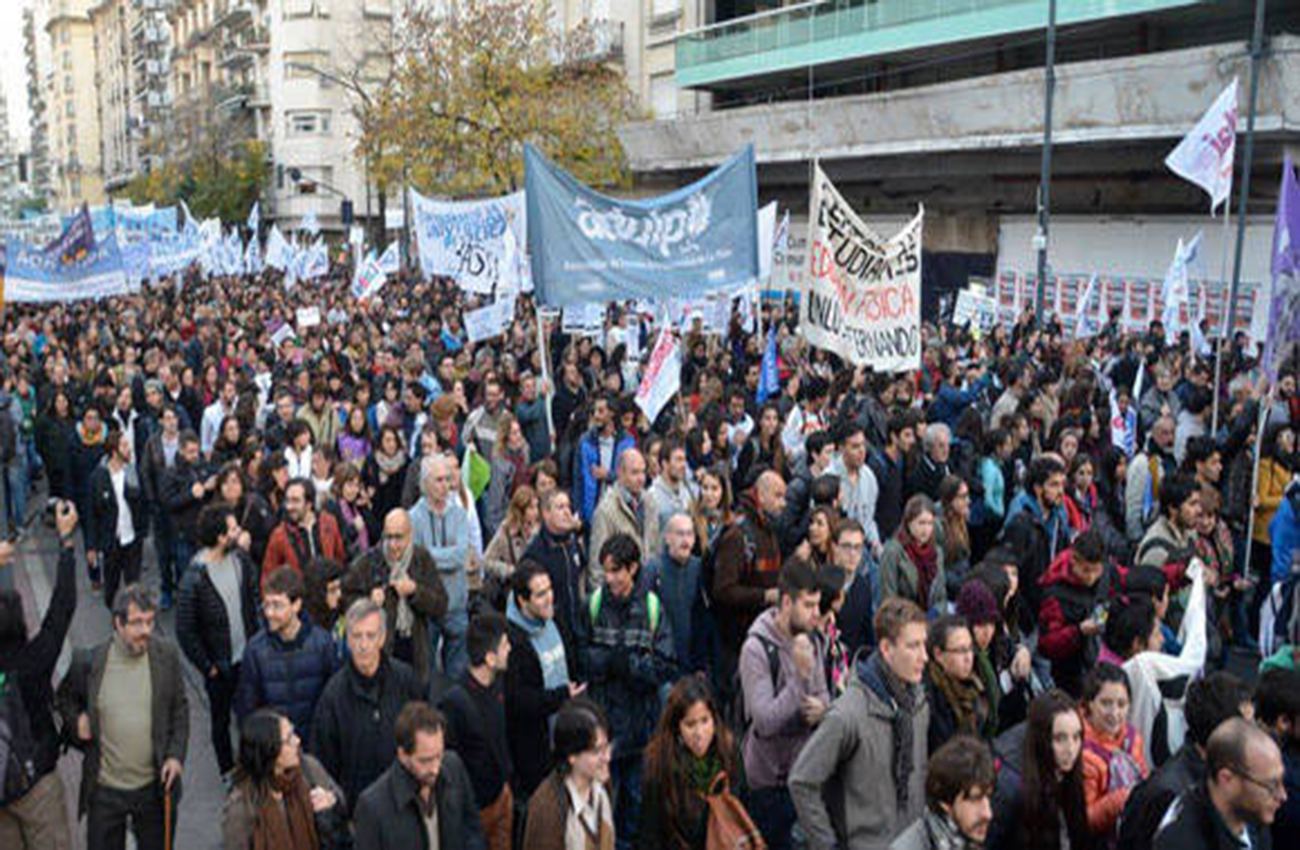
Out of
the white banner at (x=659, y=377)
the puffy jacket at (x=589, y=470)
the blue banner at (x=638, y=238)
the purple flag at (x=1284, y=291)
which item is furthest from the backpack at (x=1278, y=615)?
the blue banner at (x=638, y=238)

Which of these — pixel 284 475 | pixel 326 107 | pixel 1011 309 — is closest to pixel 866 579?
pixel 284 475

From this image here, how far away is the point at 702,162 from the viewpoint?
3406 cm

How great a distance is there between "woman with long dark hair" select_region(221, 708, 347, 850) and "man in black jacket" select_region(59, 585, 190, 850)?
100cm

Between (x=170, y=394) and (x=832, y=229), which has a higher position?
(x=832, y=229)

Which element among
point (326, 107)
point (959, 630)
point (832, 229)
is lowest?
point (959, 630)

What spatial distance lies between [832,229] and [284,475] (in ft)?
15.9

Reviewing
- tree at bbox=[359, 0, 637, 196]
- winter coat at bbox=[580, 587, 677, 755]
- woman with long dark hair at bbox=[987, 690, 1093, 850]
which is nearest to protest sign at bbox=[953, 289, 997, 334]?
tree at bbox=[359, 0, 637, 196]

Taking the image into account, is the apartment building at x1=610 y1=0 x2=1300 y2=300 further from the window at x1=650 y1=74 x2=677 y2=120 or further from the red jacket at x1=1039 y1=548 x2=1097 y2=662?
the red jacket at x1=1039 y1=548 x2=1097 y2=662

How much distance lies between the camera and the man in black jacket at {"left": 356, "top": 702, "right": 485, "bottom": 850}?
4.01 meters

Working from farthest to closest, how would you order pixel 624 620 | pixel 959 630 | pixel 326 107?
pixel 326 107 < pixel 624 620 < pixel 959 630

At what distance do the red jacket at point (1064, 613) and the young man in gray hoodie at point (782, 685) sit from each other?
1.44 m

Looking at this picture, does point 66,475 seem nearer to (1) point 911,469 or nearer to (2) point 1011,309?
(1) point 911,469

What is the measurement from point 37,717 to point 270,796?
1.46m

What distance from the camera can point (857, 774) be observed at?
420 centimetres
